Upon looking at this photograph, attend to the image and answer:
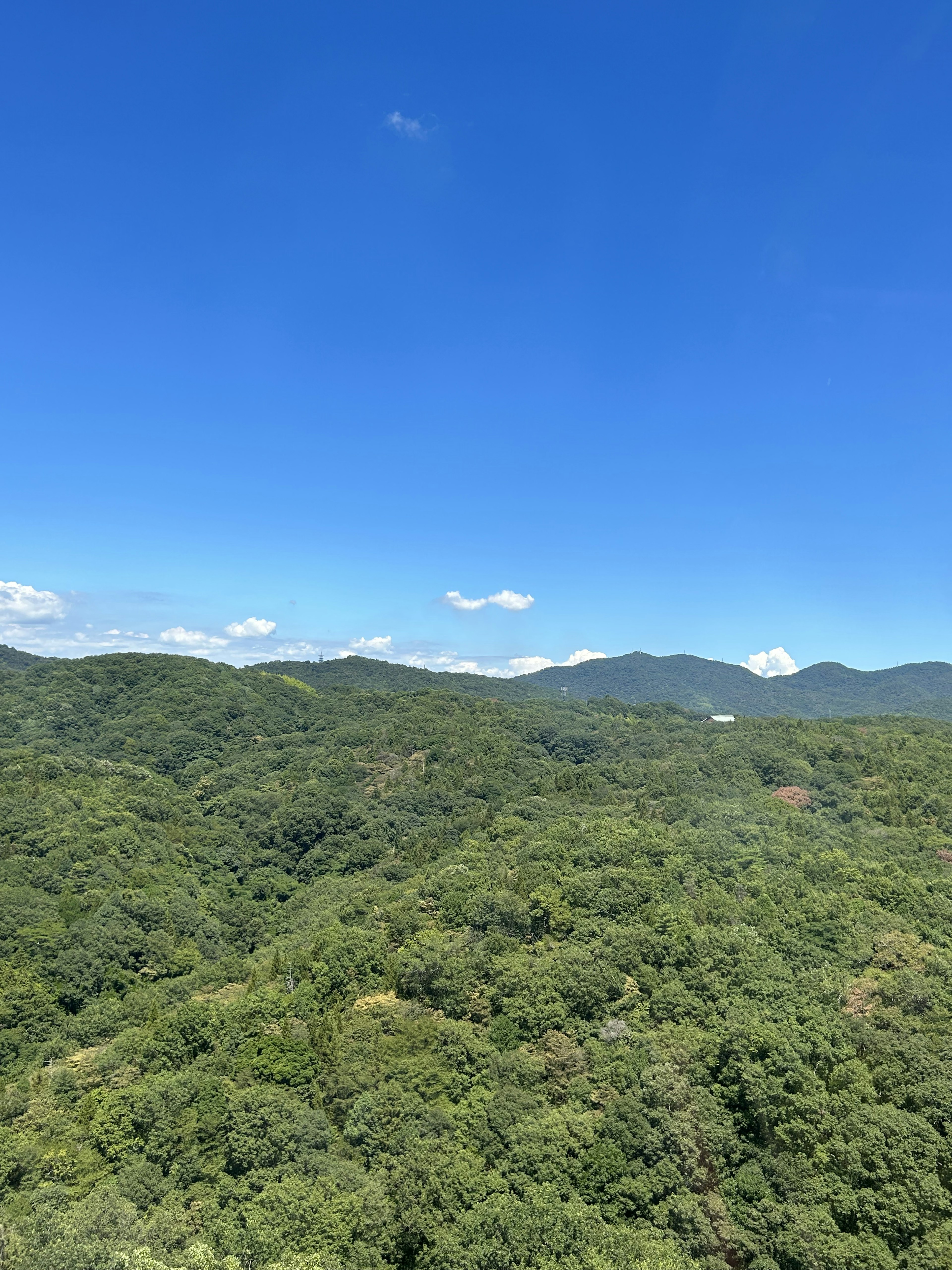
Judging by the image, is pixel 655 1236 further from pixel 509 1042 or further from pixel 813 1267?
pixel 509 1042

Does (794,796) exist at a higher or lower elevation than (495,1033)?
higher

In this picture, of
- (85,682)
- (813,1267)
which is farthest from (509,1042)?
(85,682)

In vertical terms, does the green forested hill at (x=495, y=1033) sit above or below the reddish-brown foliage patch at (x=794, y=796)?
below

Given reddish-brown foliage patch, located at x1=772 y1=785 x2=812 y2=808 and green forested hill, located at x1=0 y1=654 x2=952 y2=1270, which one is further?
reddish-brown foliage patch, located at x1=772 y1=785 x2=812 y2=808

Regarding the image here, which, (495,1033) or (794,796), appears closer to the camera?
(495,1033)

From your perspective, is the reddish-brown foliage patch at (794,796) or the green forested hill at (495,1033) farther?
the reddish-brown foliage patch at (794,796)
